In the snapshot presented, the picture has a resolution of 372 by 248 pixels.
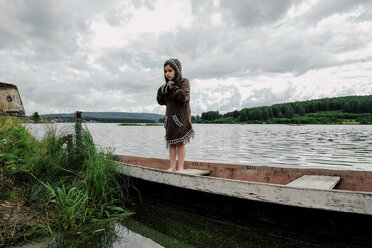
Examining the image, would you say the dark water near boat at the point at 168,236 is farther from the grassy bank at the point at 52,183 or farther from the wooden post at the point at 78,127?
the wooden post at the point at 78,127

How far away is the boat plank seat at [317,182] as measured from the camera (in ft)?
13.0

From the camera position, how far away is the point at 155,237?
166 inches

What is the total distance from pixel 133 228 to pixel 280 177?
10.0 feet

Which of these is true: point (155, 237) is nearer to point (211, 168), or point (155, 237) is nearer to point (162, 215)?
point (162, 215)

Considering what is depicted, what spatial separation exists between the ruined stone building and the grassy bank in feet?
1.09

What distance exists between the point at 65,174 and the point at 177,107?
269cm

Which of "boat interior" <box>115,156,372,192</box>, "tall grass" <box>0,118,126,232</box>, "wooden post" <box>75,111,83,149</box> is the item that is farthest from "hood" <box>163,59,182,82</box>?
"wooden post" <box>75,111,83,149</box>

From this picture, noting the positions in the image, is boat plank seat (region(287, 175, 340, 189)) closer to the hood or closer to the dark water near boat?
the dark water near boat

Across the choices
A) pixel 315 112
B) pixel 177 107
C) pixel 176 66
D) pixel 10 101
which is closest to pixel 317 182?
pixel 177 107

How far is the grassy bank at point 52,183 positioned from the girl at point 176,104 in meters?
1.53

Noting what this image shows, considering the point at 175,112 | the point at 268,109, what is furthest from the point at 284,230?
the point at 268,109

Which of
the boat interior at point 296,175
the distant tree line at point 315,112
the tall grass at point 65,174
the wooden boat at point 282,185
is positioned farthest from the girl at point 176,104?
the distant tree line at point 315,112

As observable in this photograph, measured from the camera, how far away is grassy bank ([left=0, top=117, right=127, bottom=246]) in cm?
423

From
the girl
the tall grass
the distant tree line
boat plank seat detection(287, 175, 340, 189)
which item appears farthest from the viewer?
the distant tree line
